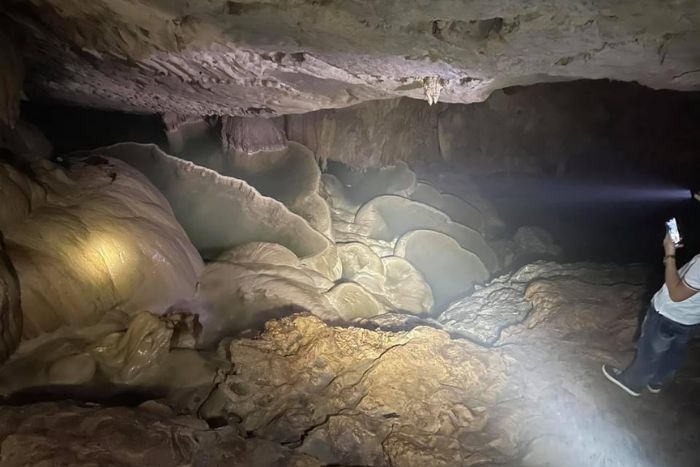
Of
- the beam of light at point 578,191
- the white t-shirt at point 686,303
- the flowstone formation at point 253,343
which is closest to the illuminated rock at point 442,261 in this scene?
the flowstone formation at point 253,343

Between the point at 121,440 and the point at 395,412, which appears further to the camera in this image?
the point at 395,412

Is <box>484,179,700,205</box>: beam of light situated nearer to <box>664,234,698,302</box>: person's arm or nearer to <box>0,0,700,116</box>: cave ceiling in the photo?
<box>0,0,700,116</box>: cave ceiling

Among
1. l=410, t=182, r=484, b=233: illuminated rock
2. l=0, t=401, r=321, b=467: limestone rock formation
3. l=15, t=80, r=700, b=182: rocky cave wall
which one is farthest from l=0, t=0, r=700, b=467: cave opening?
l=410, t=182, r=484, b=233: illuminated rock

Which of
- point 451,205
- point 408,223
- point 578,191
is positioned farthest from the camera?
point 578,191

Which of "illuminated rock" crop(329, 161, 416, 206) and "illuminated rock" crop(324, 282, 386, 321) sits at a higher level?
"illuminated rock" crop(329, 161, 416, 206)

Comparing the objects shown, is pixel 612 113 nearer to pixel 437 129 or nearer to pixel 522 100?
pixel 522 100

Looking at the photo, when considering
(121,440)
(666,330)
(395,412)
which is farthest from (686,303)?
(121,440)

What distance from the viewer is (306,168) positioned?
19.3 feet

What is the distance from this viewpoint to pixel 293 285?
4.17 meters

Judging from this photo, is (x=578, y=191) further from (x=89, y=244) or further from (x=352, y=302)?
(x=89, y=244)

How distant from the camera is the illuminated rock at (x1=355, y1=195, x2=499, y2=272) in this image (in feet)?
19.8

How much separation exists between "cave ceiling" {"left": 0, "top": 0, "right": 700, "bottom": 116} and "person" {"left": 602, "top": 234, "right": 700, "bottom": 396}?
4.04 ft

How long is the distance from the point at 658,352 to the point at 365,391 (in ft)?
6.39

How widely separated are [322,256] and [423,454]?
248cm
